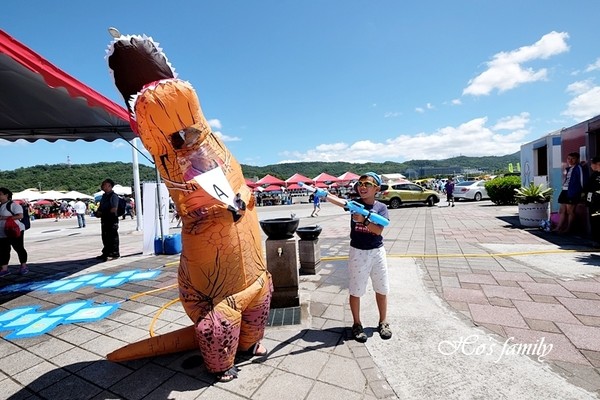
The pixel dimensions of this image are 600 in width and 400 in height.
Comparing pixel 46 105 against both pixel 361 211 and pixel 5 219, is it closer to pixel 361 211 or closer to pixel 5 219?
pixel 5 219

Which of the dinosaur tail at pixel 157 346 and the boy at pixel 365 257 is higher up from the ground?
the boy at pixel 365 257

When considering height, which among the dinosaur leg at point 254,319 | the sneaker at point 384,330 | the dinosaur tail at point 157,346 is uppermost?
the dinosaur leg at point 254,319

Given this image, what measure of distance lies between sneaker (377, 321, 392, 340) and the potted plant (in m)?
7.54

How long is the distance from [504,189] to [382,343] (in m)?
15.0

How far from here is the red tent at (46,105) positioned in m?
3.27

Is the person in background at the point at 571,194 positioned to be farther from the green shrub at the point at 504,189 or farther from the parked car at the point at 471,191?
the parked car at the point at 471,191

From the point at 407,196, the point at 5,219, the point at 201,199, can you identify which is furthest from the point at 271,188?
the point at 201,199

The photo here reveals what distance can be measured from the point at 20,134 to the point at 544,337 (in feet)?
32.3

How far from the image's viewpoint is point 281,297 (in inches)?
145

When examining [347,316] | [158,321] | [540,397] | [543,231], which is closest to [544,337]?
[540,397]

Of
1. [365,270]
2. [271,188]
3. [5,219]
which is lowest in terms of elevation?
[365,270]

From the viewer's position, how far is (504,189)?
14547 mm

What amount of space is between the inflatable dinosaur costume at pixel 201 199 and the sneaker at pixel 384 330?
47.7 inches

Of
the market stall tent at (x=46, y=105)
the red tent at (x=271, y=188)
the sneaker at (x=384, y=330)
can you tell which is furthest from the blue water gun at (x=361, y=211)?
the red tent at (x=271, y=188)
